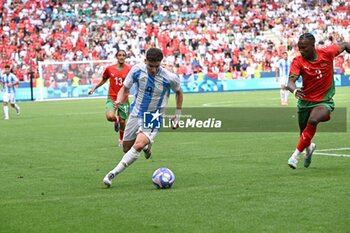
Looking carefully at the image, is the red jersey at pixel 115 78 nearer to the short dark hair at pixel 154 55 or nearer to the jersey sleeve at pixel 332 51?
the jersey sleeve at pixel 332 51

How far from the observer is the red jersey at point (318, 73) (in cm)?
1361

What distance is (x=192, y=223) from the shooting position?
8.85 m

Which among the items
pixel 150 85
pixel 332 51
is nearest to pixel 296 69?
pixel 332 51

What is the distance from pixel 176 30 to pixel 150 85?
4325 cm

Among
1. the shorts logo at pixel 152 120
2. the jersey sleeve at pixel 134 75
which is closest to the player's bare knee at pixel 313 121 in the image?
the shorts logo at pixel 152 120

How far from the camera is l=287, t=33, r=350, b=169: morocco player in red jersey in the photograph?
13.5 meters

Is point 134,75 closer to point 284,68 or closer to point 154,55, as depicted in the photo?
point 154,55

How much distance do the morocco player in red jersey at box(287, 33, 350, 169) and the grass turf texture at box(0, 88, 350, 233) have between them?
544 millimetres

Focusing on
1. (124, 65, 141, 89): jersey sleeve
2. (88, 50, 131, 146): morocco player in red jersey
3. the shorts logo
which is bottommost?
(88, 50, 131, 146): morocco player in red jersey

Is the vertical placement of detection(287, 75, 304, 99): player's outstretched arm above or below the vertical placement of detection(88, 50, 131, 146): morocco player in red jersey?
above

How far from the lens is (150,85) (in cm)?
1250

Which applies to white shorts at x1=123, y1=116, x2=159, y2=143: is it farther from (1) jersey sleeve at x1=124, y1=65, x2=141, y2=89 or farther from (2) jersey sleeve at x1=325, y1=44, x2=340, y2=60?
(2) jersey sleeve at x1=325, y1=44, x2=340, y2=60

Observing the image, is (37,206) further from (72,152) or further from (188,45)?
(188,45)

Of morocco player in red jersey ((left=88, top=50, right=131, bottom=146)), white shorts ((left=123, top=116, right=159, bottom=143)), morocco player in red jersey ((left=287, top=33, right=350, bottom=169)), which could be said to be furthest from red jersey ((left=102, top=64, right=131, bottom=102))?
morocco player in red jersey ((left=287, top=33, right=350, bottom=169))
